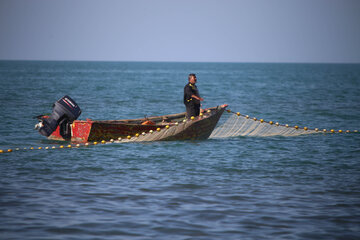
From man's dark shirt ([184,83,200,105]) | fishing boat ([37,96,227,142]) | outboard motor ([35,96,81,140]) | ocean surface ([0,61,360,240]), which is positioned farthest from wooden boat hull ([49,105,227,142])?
man's dark shirt ([184,83,200,105])

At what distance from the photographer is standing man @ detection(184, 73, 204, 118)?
13961mm

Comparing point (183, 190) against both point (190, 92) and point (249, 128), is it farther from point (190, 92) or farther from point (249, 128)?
point (249, 128)

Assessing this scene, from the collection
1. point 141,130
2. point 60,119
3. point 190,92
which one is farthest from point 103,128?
point 190,92

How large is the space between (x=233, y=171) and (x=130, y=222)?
14.1 feet

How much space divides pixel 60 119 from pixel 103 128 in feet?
4.40

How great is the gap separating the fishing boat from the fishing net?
1132 mm

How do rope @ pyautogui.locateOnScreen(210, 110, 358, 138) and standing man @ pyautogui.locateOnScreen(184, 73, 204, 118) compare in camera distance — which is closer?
standing man @ pyautogui.locateOnScreen(184, 73, 204, 118)

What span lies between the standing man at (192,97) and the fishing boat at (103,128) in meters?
0.23

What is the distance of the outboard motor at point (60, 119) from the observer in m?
14.0

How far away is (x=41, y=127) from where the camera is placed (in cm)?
1396

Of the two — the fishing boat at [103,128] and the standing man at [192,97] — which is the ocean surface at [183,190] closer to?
the fishing boat at [103,128]

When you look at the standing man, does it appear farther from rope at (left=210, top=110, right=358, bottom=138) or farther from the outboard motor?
the outboard motor

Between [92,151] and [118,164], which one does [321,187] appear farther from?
[92,151]

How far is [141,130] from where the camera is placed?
Result: 47.2 ft
